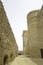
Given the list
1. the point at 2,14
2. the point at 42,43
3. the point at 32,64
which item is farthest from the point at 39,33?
the point at 2,14

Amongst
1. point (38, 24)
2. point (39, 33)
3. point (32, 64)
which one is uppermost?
point (38, 24)

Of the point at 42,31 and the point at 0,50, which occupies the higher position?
the point at 42,31

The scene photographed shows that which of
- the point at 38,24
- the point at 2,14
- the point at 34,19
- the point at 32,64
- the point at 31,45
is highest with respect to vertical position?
the point at 2,14

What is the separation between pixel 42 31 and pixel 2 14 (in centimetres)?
259

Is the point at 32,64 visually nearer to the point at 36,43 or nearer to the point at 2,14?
the point at 36,43

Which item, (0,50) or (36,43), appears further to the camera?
(0,50)

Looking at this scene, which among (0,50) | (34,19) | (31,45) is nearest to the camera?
(31,45)

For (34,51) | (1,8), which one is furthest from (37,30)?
(1,8)

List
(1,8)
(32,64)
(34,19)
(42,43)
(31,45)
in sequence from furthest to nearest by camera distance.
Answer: (1,8), (34,19), (31,45), (42,43), (32,64)

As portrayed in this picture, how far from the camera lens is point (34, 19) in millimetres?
4996

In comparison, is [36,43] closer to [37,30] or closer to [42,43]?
[42,43]

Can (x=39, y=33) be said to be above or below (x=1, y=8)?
below

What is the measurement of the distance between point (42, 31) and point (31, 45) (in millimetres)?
757

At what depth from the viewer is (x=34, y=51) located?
14.4ft
